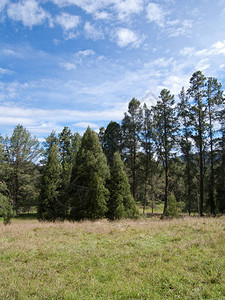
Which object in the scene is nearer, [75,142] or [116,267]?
[116,267]

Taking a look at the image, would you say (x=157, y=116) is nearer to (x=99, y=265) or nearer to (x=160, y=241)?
(x=160, y=241)

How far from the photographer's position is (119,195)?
58.1ft

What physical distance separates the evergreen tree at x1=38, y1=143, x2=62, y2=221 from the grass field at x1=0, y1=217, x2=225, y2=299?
982 cm

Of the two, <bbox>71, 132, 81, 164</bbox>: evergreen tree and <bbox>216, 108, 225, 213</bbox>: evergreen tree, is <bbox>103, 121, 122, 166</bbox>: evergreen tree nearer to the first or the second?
<bbox>71, 132, 81, 164</bbox>: evergreen tree

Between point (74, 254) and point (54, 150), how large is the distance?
14591 millimetres

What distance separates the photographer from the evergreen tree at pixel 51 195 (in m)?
18.0

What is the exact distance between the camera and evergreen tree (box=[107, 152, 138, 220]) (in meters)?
17.5

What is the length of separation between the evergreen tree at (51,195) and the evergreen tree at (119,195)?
519 centimetres

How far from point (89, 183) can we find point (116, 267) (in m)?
12.2

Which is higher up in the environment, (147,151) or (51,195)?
(147,151)

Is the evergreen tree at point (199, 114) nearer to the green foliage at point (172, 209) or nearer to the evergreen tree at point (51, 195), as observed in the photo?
the green foliage at point (172, 209)

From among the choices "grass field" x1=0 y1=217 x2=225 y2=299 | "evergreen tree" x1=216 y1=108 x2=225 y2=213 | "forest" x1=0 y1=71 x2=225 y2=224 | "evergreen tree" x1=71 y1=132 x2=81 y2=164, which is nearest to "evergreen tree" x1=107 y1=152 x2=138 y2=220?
"forest" x1=0 y1=71 x2=225 y2=224

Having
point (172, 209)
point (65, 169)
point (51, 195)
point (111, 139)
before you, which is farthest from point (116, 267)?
point (111, 139)

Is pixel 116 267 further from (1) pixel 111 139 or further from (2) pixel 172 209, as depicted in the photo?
(1) pixel 111 139
